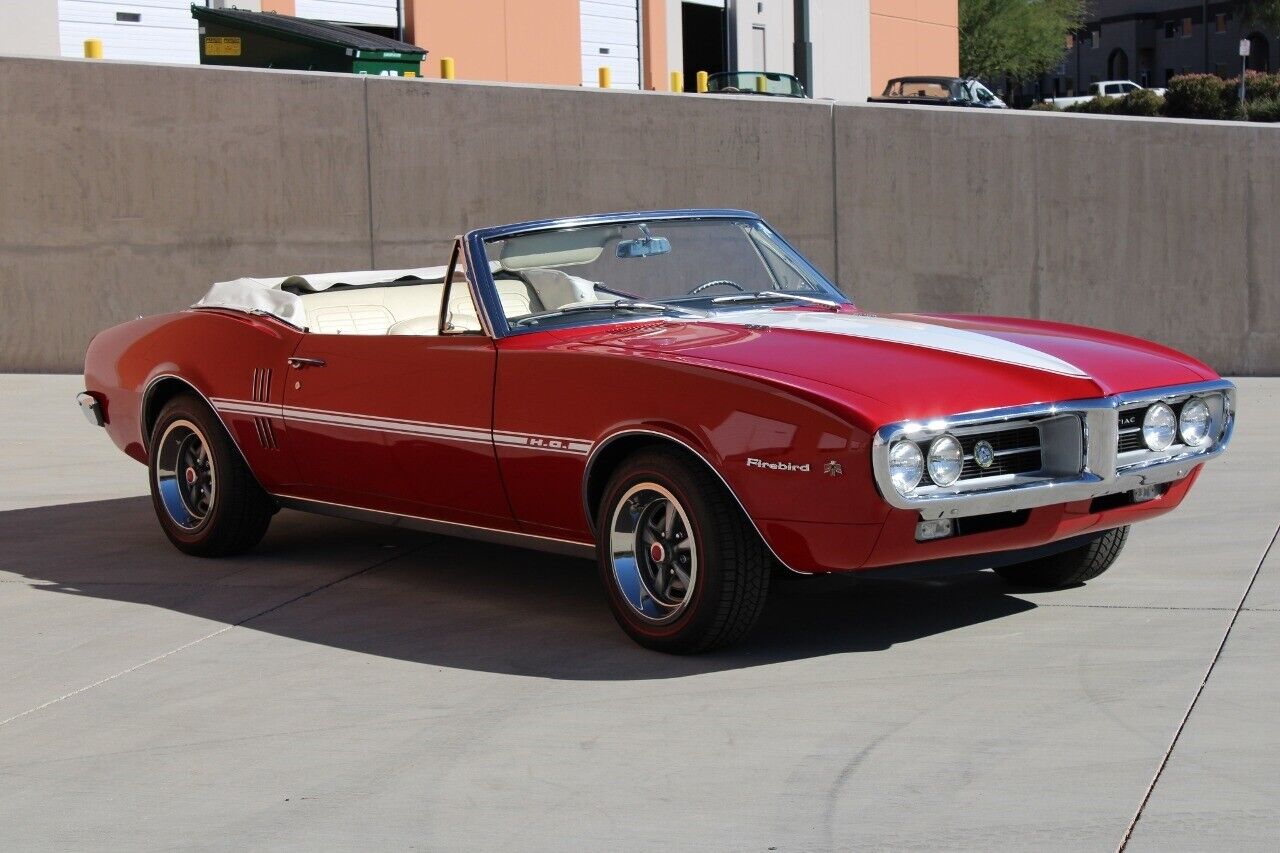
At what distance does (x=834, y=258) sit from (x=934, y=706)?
891 cm

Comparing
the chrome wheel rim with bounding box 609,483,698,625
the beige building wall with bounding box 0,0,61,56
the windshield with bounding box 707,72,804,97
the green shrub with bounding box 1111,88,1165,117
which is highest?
the green shrub with bounding box 1111,88,1165,117

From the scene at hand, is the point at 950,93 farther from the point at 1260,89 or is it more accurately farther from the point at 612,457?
the point at 612,457

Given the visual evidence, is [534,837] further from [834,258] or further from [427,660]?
[834,258]

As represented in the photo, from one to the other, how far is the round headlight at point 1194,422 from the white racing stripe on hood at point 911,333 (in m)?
0.49

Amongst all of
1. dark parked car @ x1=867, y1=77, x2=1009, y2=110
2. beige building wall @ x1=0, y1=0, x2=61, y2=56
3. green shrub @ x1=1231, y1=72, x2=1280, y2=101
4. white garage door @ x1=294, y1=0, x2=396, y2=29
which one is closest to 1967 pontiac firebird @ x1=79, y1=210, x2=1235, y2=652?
beige building wall @ x1=0, y1=0, x2=61, y2=56

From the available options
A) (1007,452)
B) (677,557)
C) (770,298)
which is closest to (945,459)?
(1007,452)

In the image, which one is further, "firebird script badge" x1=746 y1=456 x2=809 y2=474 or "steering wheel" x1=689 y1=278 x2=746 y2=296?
"steering wheel" x1=689 y1=278 x2=746 y2=296

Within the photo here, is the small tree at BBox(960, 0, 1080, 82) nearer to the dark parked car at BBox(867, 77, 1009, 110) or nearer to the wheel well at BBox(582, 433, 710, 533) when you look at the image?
the dark parked car at BBox(867, 77, 1009, 110)

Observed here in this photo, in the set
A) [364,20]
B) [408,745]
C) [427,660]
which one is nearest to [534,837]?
[408,745]

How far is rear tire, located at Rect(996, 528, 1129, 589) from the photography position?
6035 millimetres

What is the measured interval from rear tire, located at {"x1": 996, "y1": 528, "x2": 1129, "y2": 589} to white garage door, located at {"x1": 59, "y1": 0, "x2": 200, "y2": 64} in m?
19.4

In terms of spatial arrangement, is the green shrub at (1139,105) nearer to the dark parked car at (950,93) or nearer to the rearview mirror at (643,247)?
the dark parked car at (950,93)

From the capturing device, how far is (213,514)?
6941 millimetres

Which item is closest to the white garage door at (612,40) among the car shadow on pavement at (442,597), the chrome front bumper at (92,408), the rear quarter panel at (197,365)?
the chrome front bumper at (92,408)
